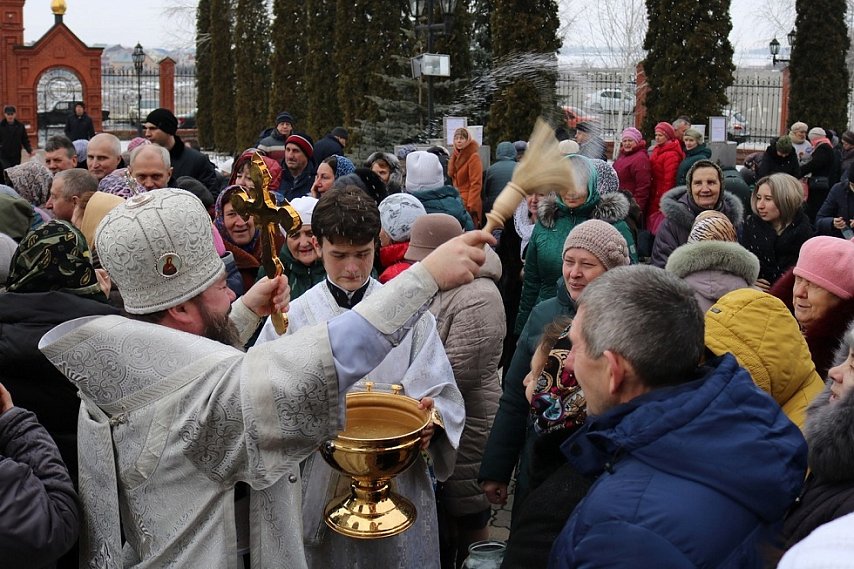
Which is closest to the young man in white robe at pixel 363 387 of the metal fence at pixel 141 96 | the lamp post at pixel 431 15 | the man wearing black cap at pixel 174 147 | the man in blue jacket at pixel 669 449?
the man in blue jacket at pixel 669 449

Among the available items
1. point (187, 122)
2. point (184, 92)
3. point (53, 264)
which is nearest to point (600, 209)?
point (53, 264)

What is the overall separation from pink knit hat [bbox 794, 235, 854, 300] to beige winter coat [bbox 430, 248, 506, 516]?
4.24ft

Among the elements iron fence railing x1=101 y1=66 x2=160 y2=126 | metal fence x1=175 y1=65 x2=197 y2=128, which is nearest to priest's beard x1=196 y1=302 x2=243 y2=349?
iron fence railing x1=101 y1=66 x2=160 y2=126

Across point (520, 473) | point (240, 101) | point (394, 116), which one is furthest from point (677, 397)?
point (240, 101)

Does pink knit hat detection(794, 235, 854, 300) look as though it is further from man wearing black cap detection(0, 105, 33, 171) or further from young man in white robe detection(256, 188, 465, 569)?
man wearing black cap detection(0, 105, 33, 171)

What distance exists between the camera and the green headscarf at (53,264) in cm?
285

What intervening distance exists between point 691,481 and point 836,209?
7.64 meters

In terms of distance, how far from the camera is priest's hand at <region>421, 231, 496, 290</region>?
192 cm

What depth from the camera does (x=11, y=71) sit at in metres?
39.9

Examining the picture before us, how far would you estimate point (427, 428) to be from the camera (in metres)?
2.86

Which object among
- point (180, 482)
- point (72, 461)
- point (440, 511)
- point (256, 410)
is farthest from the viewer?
point (440, 511)

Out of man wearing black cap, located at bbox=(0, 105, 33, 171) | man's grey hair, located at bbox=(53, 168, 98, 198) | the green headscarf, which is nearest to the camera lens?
the green headscarf

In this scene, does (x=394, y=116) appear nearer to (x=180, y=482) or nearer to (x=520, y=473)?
(x=520, y=473)

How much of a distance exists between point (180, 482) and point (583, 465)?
91 centimetres
